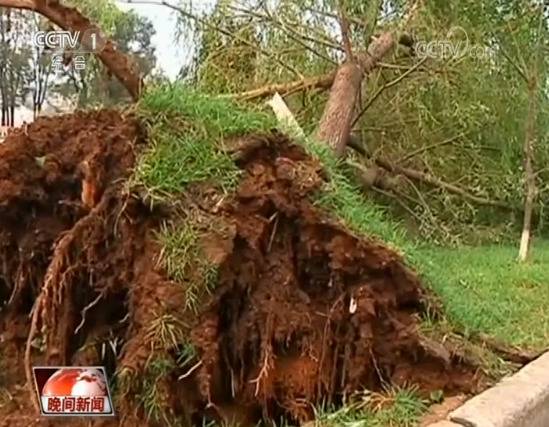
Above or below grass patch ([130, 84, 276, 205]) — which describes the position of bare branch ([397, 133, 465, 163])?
above

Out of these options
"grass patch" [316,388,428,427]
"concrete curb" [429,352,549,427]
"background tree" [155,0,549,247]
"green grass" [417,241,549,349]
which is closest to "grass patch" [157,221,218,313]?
"grass patch" [316,388,428,427]

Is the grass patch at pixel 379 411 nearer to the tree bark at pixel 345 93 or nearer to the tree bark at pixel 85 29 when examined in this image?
the tree bark at pixel 85 29

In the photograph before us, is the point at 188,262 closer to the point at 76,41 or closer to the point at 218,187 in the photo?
the point at 218,187

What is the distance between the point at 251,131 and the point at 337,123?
3.46 m

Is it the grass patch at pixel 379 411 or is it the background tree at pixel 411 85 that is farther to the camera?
the background tree at pixel 411 85

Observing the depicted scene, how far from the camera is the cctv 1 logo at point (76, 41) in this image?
16.0ft

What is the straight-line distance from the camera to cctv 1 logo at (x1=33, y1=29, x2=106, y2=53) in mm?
4879

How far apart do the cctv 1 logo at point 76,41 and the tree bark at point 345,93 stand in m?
2.04

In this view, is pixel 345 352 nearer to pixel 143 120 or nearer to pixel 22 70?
pixel 143 120

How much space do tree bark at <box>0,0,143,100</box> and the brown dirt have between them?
132 cm

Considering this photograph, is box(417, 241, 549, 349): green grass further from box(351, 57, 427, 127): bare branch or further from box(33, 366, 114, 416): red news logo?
box(351, 57, 427, 127): bare branch

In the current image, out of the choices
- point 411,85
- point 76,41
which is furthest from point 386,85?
point 76,41

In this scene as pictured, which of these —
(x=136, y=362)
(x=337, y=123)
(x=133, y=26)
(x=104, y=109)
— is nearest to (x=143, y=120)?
(x=104, y=109)

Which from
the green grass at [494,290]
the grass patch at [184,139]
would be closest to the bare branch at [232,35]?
the green grass at [494,290]
